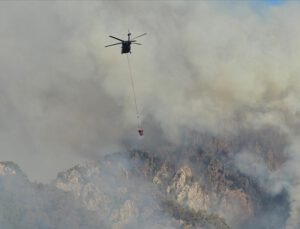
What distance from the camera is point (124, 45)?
458ft
